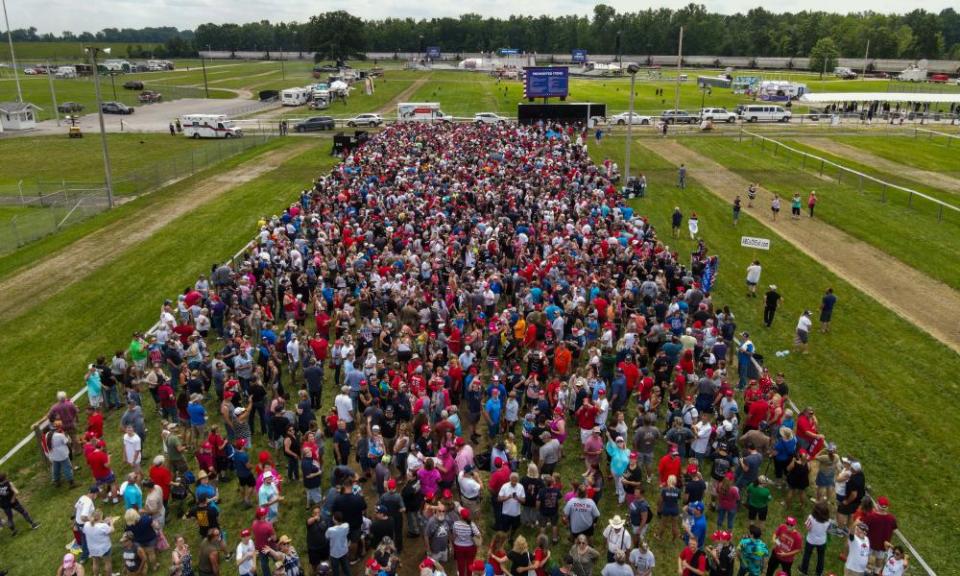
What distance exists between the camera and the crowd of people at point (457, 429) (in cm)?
1012

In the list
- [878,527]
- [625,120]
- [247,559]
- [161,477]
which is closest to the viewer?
[247,559]

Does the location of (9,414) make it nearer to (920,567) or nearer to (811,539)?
(811,539)

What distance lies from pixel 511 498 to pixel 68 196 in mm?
35779

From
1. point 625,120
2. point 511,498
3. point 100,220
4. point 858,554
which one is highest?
point 625,120

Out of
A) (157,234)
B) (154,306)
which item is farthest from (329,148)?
(154,306)

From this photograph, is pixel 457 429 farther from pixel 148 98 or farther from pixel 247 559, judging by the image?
pixel 148 98

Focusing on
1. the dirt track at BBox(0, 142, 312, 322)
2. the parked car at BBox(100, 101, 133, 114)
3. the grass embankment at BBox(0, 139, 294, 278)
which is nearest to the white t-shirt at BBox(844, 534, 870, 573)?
the dirt track at BBox(0, 142, 312, 322)

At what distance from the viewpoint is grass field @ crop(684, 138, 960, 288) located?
26.6 metres

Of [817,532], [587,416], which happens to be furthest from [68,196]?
[817,532]

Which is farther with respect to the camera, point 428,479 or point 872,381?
point 872,381

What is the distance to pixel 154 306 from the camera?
73.2 ft

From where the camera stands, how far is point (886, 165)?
46500 millimetres

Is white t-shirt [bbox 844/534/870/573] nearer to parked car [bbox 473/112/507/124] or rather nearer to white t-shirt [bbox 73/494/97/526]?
white t-shirt [bbox 73/494/97/526]

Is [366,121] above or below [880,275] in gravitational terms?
above
